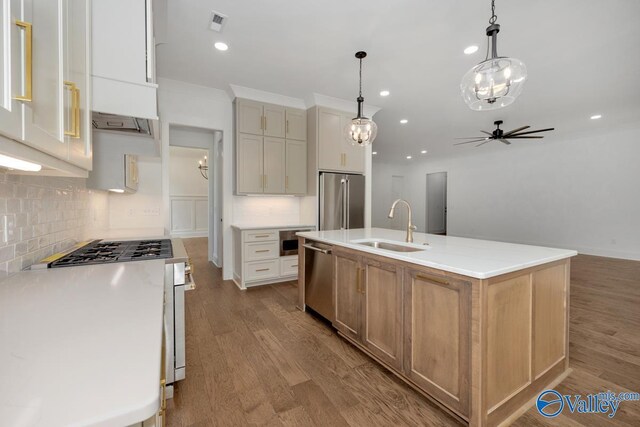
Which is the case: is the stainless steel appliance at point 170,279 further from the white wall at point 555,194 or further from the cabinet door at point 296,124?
the white wall at point 555,194

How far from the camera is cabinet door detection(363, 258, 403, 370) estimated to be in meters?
1.77

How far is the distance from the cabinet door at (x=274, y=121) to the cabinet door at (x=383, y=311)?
282 centimetres

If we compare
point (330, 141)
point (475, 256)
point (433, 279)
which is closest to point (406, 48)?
point (330, 141)

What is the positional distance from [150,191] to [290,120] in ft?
7.37

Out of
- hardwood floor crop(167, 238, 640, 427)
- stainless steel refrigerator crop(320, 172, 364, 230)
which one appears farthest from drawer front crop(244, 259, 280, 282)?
stainless steel refrigerator crop(320, 172, 364, 230)

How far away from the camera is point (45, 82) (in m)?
0.72

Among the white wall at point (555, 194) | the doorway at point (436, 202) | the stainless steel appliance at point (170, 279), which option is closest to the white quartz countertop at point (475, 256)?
the stainless steel appliance at point (170, 279)

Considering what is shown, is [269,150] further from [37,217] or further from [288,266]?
[37,217]

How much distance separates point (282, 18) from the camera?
241cm

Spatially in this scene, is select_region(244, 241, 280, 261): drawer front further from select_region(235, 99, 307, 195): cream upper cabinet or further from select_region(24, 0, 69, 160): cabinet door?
select_region(24, 0, 69, 160): cabinet door

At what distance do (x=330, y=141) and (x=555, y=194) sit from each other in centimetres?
602

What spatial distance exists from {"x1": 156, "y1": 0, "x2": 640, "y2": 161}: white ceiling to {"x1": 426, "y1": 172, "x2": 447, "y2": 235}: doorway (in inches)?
213

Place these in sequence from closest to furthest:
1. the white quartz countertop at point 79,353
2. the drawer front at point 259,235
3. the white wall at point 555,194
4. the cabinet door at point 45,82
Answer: the white quartz countertop at point 79,353, the cabinet door at point 45,82, the drawer front at point 259,235, the white wall at point 555,194

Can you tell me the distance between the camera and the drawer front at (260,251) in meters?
3.70
